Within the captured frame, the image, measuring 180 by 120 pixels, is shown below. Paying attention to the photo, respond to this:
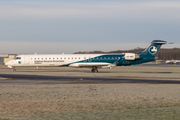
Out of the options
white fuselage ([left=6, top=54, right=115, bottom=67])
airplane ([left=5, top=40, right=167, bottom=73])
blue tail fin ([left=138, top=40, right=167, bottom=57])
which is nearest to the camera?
airplane ([left=5, top=40, right=167, bottom=73])

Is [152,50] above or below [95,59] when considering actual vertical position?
above

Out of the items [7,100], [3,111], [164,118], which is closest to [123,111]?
[164,118]

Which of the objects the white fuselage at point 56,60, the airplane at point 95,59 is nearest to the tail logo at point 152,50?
the airplane at point 95,59

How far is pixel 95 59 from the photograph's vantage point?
4862 centimetres

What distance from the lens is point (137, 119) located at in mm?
9758

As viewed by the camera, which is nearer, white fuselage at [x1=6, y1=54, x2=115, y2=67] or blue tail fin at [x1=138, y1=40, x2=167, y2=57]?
white fuselage at [x1=6, y1=54, x2=115, y2=67]

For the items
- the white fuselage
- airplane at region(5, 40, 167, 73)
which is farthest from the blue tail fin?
the white fuselage

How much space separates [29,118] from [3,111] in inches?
77.7

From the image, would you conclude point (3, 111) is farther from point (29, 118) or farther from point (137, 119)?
point (137, 119)

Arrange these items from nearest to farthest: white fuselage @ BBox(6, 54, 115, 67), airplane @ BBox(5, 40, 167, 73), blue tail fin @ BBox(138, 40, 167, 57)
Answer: airplane @ BBox(5, 40, 167, 73)
white fuselage @ BBox(6, 54, 115, 67)
blue tail fin @ BBox(138, 40, 167, 57)

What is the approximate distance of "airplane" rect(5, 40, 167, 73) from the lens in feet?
159

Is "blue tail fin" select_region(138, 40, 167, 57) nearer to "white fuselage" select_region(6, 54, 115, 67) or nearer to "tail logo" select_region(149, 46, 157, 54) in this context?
"tail logo" select_region(149, 46, 157, 54)

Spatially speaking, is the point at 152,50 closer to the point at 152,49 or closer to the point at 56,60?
the point at 152,49

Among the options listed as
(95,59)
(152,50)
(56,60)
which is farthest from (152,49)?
(56,60)
